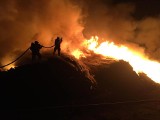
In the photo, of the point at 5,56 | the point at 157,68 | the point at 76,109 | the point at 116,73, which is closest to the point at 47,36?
the point at 5,56

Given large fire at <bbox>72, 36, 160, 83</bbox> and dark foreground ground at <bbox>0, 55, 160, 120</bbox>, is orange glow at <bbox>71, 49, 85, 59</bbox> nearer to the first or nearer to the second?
large fire at <bbox>72, 36, 160, 83</bbox>

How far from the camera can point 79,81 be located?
18.5m

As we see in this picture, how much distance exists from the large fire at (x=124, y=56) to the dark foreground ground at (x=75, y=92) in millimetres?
2744

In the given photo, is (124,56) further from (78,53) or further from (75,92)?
(75,92)

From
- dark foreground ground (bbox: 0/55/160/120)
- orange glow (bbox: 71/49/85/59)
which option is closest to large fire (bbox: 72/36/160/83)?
orange glow (bbox: 71/49/85/59)

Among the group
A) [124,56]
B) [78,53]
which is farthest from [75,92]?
[124,56]

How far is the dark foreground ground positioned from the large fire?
274cm

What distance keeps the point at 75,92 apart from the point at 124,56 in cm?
972

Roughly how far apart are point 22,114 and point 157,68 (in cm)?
1709

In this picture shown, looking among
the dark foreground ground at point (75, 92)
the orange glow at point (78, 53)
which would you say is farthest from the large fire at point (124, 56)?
the dark foreground ground at point (75, 92)

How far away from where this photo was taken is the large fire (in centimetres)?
2462

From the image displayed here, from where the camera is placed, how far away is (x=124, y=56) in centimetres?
2605

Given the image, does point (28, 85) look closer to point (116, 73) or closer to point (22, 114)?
point (22, 114)

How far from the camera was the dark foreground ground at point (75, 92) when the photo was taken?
1390 cm
